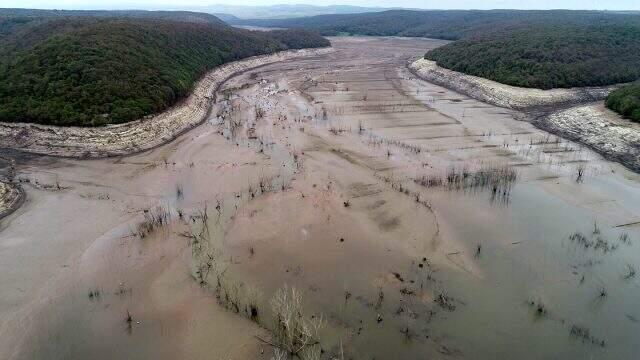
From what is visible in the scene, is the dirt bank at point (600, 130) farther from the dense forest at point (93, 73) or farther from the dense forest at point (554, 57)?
the dense forest at point (93, 73)

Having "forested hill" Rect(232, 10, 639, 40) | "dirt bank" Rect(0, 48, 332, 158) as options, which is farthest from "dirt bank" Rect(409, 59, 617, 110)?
"forested hill" Rect(232, 10, 639, 40)

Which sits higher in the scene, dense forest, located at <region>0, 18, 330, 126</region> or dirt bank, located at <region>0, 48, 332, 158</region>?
dense forest, located at <region>0, 18, 330, 126</region>

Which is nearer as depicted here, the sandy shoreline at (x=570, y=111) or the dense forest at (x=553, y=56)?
the sandy shoreline at (x=570, y=111)

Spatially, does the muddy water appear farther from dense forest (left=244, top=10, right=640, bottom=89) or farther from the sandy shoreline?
dense forest (left=244, top=10, right=640, bottom=89)

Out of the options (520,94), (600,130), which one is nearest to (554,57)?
(520,94)

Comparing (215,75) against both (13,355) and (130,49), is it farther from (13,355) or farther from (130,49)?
(13,355)

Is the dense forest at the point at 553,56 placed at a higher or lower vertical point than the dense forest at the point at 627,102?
higher

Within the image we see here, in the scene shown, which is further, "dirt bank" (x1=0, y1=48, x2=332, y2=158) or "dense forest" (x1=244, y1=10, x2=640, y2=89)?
"dense forest" (x1=244, y1=10, x2=640, y2=89)

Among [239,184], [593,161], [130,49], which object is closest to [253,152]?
[239,184]

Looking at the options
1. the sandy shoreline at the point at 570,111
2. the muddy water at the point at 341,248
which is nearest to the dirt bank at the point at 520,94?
the sandy shoreline at the point at 570,111
